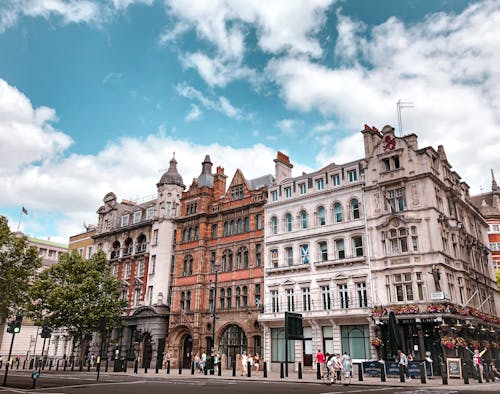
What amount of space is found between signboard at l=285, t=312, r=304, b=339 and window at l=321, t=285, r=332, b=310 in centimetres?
914

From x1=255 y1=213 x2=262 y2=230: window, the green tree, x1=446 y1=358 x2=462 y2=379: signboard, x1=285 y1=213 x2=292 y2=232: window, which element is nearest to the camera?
x1=446 y1=358 x2=462 y2=379: signboard

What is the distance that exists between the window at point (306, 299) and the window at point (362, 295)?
14.7ft

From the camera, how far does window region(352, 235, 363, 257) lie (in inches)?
1423

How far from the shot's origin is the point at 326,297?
36625mm

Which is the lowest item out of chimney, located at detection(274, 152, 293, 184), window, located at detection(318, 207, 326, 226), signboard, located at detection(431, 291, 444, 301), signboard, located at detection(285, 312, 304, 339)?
signboard, located at detection(285, 312, 304, 339)

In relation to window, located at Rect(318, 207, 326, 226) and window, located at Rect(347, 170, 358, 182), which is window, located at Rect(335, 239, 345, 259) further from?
window, located at Rect(347, 170, 358, 182)

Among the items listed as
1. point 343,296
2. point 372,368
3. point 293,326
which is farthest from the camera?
point 343,296

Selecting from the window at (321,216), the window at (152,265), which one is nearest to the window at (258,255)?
the window at (321,216)

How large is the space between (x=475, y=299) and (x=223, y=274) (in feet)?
74.3

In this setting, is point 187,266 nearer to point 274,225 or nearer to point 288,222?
point 274,225

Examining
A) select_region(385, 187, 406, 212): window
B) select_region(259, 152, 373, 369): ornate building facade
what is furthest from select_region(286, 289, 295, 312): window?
select_region(385, 187, 406, 212): window

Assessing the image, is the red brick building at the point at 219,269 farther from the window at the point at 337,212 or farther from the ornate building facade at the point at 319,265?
the window at the point at 337,212

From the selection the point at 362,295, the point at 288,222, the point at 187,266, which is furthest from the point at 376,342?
the point at 187,266

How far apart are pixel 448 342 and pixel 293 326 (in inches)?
417
